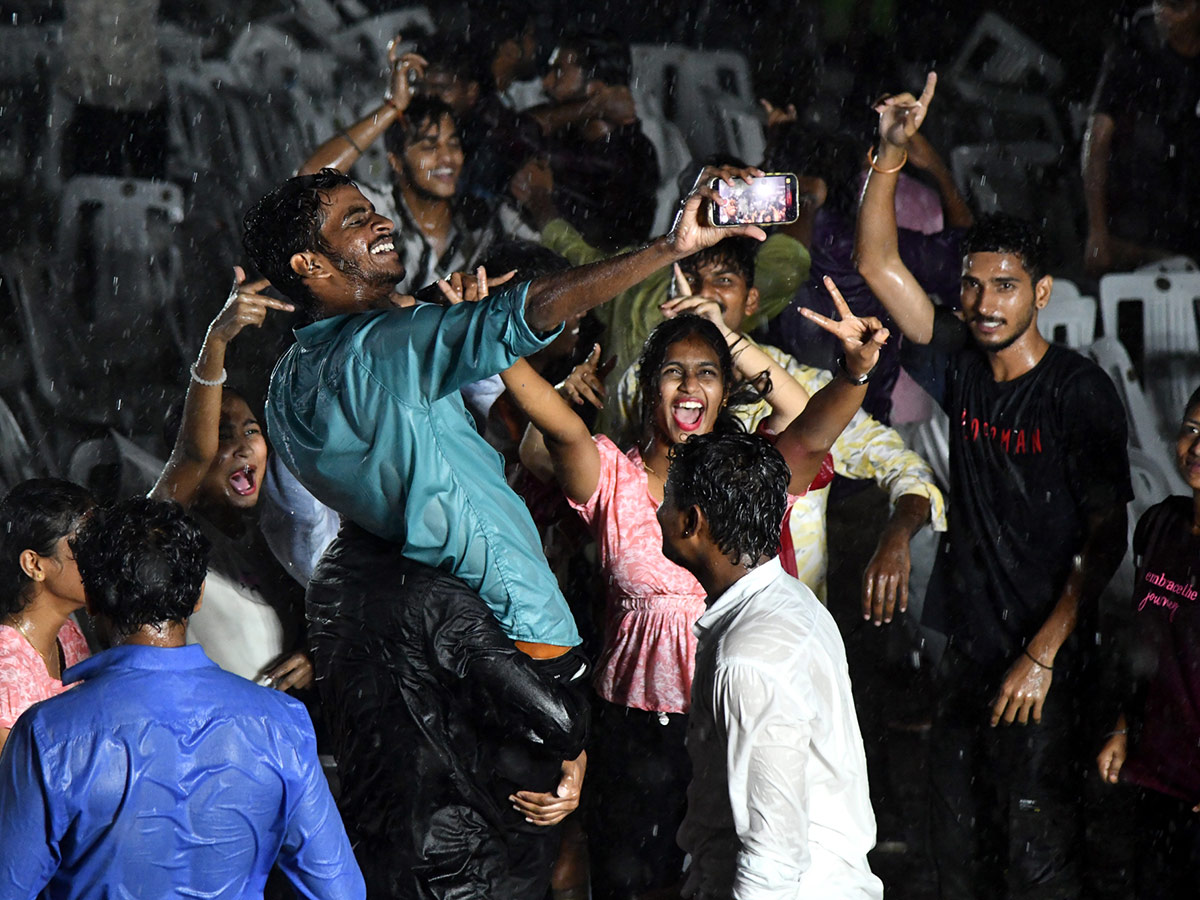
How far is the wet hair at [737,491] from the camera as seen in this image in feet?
7.58

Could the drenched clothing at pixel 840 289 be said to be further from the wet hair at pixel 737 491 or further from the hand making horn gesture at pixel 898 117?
the wet hair at pixel 737 491

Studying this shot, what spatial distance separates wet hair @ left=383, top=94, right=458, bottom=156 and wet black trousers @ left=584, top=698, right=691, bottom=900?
2894mm

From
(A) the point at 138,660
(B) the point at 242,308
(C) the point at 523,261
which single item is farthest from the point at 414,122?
(A) the point at 138,660

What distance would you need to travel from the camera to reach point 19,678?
308 cm

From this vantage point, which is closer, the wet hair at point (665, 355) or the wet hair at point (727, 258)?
the wet hair at point (665, 355)

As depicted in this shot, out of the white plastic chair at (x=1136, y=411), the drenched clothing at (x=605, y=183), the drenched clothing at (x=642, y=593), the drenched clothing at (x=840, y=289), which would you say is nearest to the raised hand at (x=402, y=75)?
the drenched clothing at (x=605, y=183)

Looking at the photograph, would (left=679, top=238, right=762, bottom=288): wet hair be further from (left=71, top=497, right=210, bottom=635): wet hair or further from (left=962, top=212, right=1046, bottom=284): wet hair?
(left=71, top=497, right=210, bottom=635): wet hair

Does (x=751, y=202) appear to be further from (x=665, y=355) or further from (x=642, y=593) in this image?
(x=642, y=593)

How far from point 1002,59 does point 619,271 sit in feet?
12.9

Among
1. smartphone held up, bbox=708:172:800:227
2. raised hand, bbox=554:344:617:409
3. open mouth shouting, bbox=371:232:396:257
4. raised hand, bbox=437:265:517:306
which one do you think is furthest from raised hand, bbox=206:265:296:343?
smartphone held up, bbox=708:172:800:227

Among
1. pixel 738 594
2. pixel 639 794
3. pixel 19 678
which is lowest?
pixel 639 794

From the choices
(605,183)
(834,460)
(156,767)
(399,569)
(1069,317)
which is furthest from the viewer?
(605,183)

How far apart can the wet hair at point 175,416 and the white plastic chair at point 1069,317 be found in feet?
10.1

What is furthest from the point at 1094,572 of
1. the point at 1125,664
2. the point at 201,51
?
the point at 201,51
